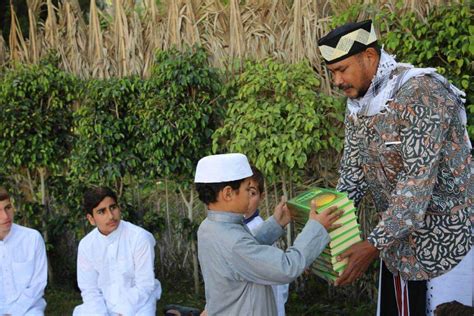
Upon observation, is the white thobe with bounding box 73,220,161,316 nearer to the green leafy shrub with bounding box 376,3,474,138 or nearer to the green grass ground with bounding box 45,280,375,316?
the green grass ground with bounding box 45,280,375,316

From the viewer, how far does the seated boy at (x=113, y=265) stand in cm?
491

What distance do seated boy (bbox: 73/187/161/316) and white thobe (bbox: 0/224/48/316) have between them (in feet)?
1.04

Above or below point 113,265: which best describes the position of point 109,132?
above

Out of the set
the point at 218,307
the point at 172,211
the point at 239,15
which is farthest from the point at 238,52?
the point at 218,307

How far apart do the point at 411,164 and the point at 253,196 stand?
106cm

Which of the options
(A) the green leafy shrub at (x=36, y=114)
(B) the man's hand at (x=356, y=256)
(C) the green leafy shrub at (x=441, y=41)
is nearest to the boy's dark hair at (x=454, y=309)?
(B) the man's hand at (x=356, y=256)

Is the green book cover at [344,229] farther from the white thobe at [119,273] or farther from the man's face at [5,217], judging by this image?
the man's face at [5,217]

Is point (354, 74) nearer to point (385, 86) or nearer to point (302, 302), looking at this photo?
point (385, 86)

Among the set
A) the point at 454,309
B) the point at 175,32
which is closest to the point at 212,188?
the point at 454,309

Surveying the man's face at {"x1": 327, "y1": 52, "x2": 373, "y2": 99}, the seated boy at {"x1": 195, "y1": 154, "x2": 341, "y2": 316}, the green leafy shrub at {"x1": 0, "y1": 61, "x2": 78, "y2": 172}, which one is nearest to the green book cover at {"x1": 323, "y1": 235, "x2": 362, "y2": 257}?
the seated boy at {"x1": 195, "y1": 154, "x2": 341, "y2": 316}

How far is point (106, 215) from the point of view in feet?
16.3

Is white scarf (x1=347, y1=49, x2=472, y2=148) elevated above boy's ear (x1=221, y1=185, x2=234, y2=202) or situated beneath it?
elevated above

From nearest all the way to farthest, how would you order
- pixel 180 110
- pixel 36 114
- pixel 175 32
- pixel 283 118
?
pixel 283 118 < pixel 180 110 < pixel 175 32 < pixel 36 114

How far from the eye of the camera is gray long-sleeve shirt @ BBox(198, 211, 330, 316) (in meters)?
2.91
